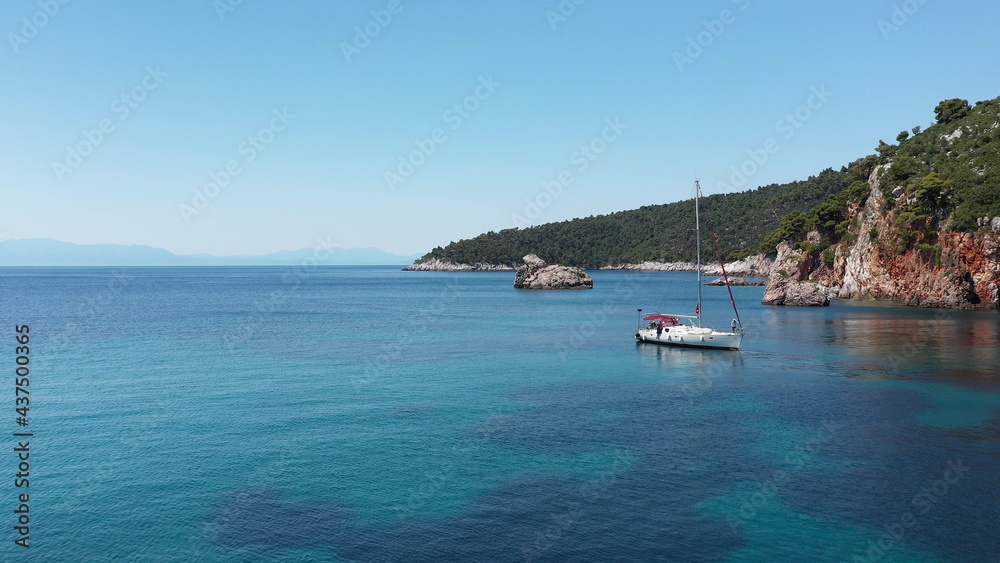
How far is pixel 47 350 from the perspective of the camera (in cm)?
6581

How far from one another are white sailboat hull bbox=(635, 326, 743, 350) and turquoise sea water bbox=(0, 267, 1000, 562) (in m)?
1.57

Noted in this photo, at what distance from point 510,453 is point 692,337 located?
4353 centimetres

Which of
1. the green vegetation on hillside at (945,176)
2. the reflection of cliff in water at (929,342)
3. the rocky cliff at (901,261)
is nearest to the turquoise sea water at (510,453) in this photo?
the reflection of cliff in water at (929,342)

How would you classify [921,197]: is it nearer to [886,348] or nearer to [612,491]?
[886,348]

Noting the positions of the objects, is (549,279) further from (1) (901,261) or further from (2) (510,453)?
(2) (510,453)

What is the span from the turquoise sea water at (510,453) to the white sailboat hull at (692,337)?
5.17ft

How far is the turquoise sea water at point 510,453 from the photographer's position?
76.5 feet

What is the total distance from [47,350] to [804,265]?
502 feet

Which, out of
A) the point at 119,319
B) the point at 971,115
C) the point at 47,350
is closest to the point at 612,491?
the point at 47,350

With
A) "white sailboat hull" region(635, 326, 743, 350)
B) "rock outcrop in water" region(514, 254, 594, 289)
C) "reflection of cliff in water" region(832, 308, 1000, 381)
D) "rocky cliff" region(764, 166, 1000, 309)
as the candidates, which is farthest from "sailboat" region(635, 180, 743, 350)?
"rock outcrop in water" region(514, 254, 594, 289)

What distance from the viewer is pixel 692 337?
7094 cm

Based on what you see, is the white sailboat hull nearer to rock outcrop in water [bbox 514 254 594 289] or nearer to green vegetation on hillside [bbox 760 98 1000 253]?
green vegetation on hillside [bbox 760 98 1000 253]

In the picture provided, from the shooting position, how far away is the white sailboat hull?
2660 inches

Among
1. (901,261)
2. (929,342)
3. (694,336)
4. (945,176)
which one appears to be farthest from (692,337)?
(945,176)
